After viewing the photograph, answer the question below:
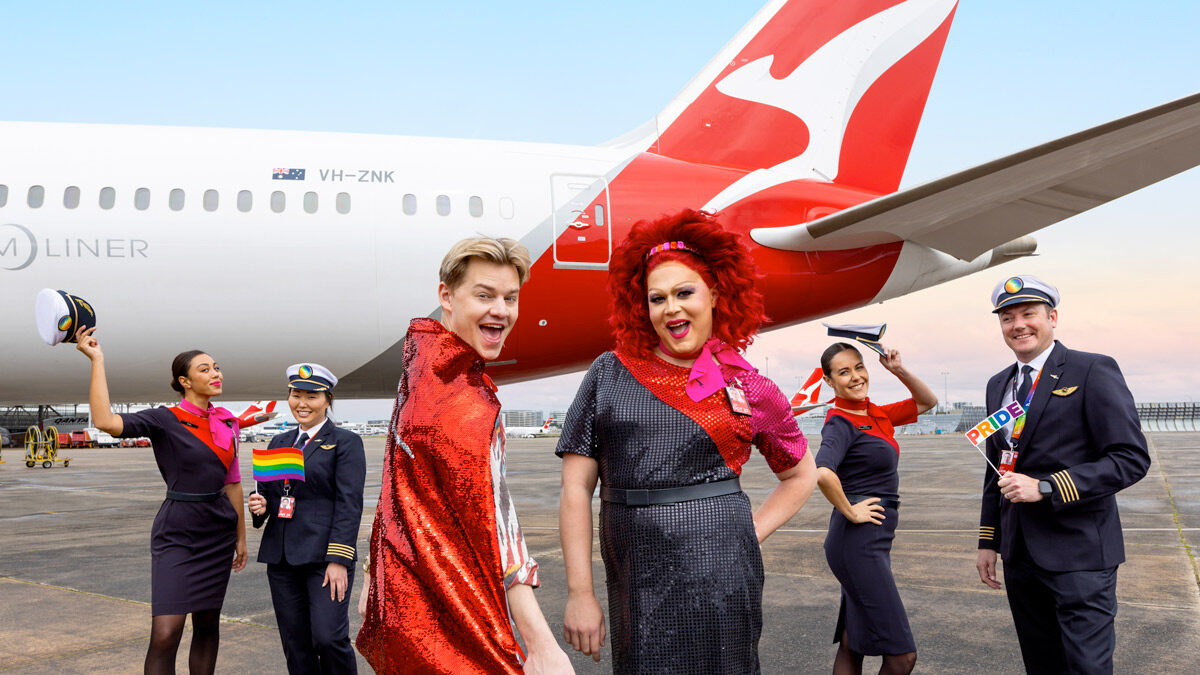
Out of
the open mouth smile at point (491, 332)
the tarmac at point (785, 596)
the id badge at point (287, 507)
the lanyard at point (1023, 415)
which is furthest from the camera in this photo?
the tarmac at point (785, 596)

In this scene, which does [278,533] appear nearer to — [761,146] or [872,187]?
[761,146]

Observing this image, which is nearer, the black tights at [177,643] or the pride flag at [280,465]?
the black tights at [177,643]

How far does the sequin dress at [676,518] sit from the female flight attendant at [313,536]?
1.78m

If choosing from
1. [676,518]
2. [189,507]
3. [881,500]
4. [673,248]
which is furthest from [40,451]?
[676,518]

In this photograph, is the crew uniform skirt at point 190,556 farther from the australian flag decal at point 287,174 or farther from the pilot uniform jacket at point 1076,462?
the australian flag decal at point 287,174

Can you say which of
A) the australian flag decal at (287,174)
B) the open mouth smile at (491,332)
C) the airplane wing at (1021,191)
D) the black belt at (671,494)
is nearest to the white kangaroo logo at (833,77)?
the airplane wing at (1021,191)

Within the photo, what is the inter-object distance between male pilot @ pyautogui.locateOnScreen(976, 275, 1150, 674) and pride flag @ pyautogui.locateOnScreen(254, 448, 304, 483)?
3039 millimetres

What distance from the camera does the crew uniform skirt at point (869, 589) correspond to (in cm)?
322

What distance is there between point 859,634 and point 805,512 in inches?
300

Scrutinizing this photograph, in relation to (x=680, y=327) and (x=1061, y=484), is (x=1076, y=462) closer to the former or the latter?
(x=1061, y=484)

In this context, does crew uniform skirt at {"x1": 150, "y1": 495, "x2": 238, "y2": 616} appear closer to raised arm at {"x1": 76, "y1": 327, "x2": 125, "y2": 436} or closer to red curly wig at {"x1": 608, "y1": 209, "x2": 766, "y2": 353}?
raised arm at {"x1": 76, "y1": 327, "x2": 125, "y2": 436}

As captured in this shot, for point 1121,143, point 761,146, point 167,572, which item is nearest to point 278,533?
point 167,572

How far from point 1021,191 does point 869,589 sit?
483cm

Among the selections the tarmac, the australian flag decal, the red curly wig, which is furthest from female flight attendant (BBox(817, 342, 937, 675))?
the australian flag decal
